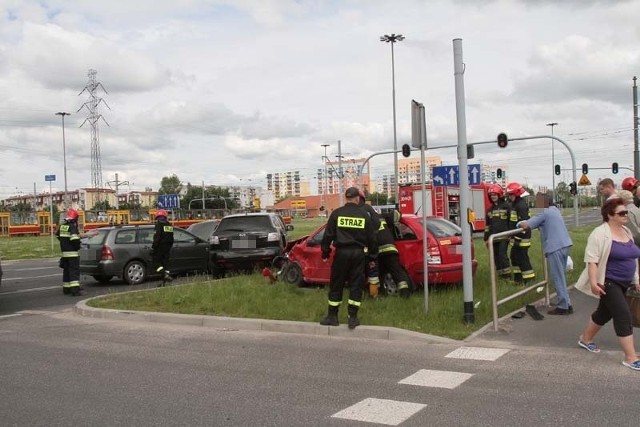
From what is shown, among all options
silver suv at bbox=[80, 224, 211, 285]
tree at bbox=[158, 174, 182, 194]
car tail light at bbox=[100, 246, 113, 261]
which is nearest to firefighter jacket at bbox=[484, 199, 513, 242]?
silver suv at bbox=[80, 224, 211, 285]

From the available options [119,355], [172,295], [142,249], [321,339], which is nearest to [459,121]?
[321,339]

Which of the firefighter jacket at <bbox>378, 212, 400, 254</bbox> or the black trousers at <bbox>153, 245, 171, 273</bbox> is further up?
the firefighter jacket at <bbox>378, 212, 400, 254</bbox>

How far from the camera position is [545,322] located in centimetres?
791

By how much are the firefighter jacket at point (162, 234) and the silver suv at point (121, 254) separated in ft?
5.94

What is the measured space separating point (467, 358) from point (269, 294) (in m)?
4.61

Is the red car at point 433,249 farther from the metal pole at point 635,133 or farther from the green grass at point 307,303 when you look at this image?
the metal pole at point 635,133

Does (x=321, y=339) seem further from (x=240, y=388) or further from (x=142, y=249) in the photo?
(x=142, y=249)

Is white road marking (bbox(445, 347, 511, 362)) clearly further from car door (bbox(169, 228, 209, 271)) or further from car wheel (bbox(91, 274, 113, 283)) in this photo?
car wheel (bbox(91, 274, 113, 283))

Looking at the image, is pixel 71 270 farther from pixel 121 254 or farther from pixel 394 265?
pixel 394 265

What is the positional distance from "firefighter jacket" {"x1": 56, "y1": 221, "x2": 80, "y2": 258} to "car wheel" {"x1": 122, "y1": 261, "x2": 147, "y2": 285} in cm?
203

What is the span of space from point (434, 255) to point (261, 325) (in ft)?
9.91

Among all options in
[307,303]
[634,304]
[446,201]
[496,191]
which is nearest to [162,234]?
[307,303]

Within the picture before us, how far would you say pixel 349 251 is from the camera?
786cm

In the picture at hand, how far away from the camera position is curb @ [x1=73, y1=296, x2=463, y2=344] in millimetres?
7455
